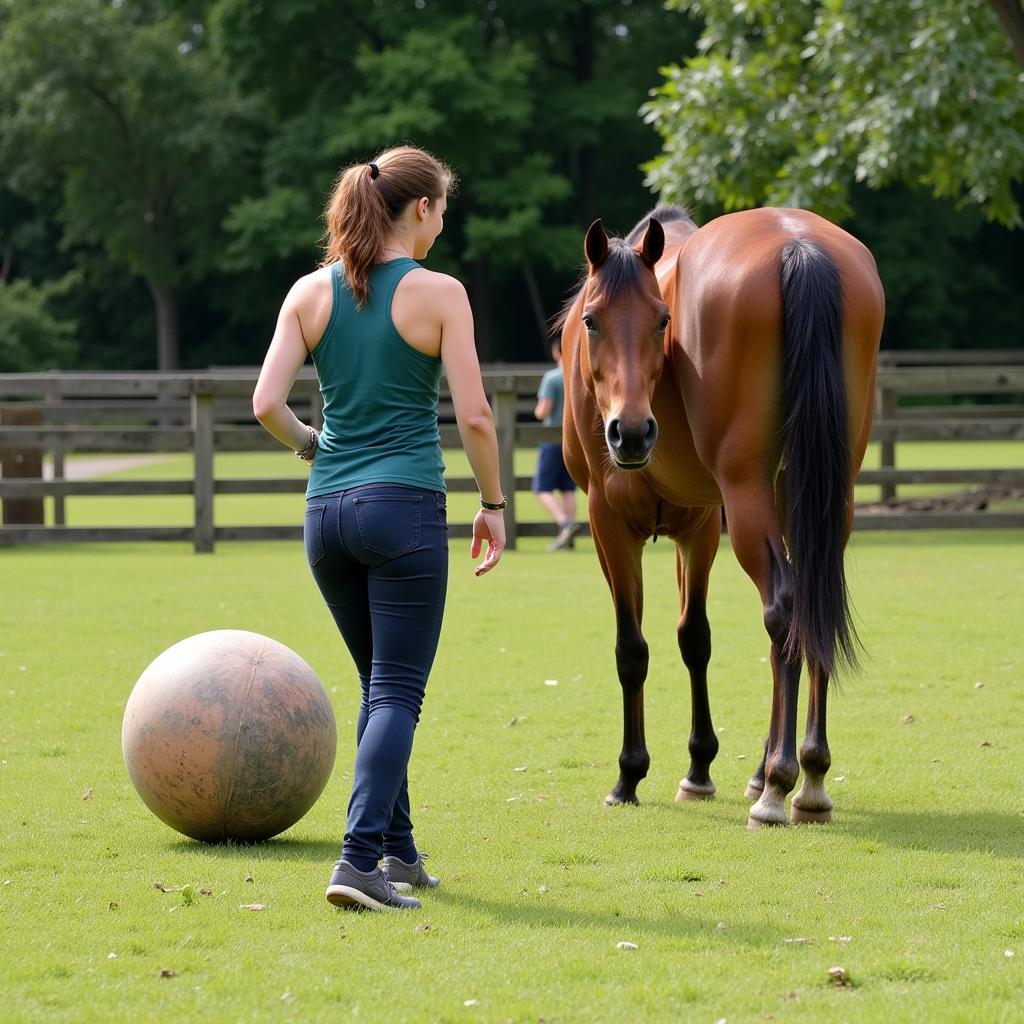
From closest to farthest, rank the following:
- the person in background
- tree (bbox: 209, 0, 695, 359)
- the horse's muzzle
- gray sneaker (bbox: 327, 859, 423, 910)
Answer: gray sneaker (bbox: 327, 859, 423, 910) → the horse's muzzle → the person in background → tree (bbox: 209, 0, 695, 359)

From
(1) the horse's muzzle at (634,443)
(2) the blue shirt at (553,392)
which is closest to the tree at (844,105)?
(2) the blue shirt at (553,392)

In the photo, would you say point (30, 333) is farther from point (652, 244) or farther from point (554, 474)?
point (652, 244)

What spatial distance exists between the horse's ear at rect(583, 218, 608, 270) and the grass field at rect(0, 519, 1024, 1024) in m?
2.07

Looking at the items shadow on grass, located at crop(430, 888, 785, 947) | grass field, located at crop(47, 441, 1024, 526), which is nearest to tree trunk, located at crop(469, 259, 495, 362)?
grass field, located at crop(47, 441, 1024, 526)

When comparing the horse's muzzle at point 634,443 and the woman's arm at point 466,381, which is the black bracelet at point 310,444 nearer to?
the woman's arm at point 466,381

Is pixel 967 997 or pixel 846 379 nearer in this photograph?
pixel 967 997

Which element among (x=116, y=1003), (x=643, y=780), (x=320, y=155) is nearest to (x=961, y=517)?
(x=643, y=780)

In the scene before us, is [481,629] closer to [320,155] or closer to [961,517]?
[961,517]

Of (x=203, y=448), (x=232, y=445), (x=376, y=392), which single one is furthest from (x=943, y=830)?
(x=232, y=445)

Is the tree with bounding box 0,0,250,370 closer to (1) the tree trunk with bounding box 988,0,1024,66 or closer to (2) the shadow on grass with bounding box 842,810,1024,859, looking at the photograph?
(1) the tree trunk with bounding box 988,0,1024,66

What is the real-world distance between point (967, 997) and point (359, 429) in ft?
7.29

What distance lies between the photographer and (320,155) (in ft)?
140

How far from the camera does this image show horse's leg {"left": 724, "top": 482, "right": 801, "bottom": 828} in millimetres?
5535

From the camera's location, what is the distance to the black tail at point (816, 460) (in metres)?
5.42
